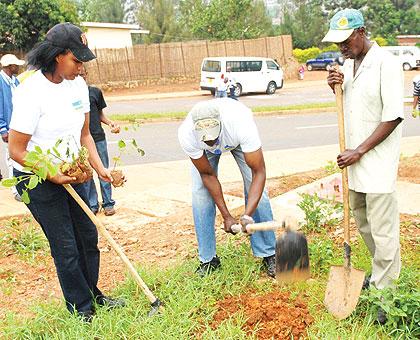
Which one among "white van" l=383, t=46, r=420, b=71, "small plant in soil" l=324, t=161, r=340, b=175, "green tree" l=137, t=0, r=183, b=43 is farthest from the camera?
"green tree" l=137, t=0, r=183, b=43

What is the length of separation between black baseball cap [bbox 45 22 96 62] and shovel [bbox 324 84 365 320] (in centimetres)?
153

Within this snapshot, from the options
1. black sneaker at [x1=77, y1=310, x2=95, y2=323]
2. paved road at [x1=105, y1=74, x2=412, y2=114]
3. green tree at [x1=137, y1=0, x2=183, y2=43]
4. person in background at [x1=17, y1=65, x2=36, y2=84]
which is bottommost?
paved road at [x1=105, y1=74, x2=412, y2=114]

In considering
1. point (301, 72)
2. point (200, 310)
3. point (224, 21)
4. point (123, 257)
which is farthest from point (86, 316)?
point (224, 21)

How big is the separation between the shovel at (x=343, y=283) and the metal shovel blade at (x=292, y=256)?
222 millimetres

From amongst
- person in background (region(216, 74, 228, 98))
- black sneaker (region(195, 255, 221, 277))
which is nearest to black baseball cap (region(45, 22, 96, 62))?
black sneaker (region(195, 255, 221, 277))

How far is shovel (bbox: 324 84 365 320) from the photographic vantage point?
3195mm

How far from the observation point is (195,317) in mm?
3285

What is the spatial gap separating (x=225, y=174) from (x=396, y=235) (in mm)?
4647

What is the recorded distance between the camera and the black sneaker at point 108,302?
3432 millimetres

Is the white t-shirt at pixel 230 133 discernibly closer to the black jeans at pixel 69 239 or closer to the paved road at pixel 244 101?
the black jeans at pixel 69 239

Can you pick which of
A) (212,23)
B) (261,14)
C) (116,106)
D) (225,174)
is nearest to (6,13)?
(116,106)

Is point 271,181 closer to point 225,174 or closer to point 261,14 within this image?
point 225,174

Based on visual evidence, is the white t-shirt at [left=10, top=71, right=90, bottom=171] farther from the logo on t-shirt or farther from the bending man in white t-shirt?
Answer: the bending man in white t-shirt

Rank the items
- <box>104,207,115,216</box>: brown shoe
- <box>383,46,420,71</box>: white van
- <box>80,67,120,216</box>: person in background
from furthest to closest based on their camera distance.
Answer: <box>383,46,420,71</box>: white van, <box>104,207,115,216</box>: brown shoe, <box>80,67,120,216</box>: person in background
